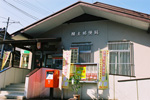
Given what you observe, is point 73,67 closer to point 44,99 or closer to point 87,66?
point 87,66

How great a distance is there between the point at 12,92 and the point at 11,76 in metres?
1.60

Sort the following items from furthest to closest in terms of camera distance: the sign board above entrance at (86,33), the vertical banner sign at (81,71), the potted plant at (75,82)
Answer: the sign board above entrance at (86,33) < the vertical banner sign at (81,71) < the potted plant at (75,82)

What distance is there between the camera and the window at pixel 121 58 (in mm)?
8664

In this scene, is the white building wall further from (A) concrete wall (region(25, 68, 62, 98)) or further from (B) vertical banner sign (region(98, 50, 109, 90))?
(A) concrete wall (region(25, 68, 62, 98))

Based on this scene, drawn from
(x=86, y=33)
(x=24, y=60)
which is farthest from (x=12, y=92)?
(x=24, y=60)

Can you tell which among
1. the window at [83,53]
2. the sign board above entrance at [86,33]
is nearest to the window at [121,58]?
the sign board above entrance at [86,33]

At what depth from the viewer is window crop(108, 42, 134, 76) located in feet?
28.4

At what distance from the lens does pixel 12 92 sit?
8602 mm

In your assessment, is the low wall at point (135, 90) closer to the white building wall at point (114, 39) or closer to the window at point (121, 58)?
the white building wall at point (114, 39)

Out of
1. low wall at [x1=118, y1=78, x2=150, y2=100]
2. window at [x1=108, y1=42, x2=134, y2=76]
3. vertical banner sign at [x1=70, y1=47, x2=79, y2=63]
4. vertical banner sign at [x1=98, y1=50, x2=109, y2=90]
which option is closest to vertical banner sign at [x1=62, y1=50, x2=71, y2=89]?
vertical banner sign at [x1=70, y1=47, x2=79, y2=63]

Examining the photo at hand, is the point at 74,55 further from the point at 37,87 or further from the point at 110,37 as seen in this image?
the point at 37,87

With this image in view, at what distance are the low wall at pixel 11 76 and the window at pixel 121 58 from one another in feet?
20.8

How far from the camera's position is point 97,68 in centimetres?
823

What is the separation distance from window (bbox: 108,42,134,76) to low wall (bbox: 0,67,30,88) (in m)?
6.33
